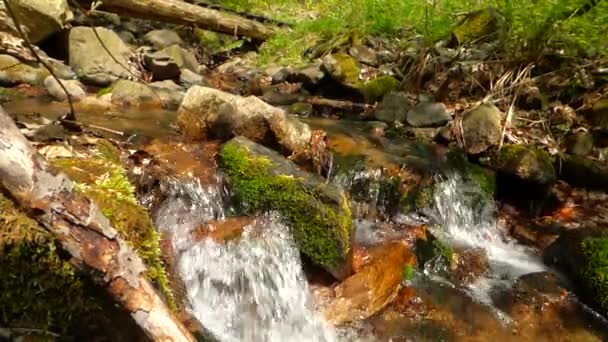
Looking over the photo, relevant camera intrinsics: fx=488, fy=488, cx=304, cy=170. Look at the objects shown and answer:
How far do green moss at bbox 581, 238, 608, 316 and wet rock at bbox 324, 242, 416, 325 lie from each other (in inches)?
56.8

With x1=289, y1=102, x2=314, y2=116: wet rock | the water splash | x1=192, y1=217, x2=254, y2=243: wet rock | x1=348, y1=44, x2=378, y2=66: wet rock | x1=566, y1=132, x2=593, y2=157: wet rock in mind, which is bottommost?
x1=289, y1=102, x2=314, y2=116: wet rock

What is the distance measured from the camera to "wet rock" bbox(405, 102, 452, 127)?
22.4ft

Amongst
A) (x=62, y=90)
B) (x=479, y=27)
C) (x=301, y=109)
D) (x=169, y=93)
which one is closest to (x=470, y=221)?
(x=301, y=109)

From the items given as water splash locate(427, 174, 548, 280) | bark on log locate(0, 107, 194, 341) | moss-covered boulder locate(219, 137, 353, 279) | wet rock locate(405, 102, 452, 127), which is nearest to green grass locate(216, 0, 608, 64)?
wet rock locate(405, 102, 452, 127)

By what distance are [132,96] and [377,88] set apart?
389cm

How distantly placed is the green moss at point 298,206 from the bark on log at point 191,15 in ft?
20.6

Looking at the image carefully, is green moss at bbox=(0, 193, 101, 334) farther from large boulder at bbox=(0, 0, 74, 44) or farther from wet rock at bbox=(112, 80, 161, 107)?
large boulder at bbox=(0, 0, 74, 44)

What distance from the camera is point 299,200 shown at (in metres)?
3.88

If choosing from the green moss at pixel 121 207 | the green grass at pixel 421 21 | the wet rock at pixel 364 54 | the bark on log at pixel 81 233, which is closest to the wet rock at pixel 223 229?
the green moss at pixel 121 207

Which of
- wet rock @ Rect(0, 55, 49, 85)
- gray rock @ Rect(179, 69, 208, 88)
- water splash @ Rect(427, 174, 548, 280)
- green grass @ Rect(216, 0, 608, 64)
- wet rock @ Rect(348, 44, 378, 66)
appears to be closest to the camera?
water splash @ Rect(427, 174, 548, 280)

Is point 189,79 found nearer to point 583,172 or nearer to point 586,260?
point 583,172

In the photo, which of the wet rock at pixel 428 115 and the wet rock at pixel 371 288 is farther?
the wet rock at pixel 428 115

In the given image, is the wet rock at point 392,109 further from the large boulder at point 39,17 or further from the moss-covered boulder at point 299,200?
the large boulder at point 39,17

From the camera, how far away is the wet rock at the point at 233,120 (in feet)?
15.7
